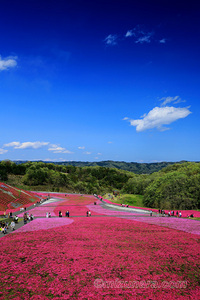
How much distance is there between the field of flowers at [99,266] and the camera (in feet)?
34.7

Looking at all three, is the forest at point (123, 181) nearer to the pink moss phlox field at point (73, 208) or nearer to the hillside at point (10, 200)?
the pink moss phlox field at point (73, 208)

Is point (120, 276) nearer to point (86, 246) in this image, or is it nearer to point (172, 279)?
point (172, 279)

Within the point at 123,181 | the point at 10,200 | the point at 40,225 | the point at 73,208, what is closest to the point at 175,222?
the point at 40,225

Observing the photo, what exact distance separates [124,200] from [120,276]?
184ft

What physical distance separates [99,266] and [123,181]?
144016 mm

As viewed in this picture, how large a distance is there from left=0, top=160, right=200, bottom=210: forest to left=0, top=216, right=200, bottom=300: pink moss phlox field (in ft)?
110

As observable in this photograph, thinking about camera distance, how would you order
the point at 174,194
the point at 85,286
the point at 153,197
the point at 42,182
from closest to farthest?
the point at 85,286 < the point at 174,194 < the point at 153,197 < the point at 42,182

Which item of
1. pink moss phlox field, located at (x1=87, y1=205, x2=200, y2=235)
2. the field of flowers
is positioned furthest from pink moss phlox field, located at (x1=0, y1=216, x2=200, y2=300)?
pink moss phlox field, located at (x1=87, y1=205, x2=200, y2=235)

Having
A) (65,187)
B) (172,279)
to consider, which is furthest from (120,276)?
(65,187)

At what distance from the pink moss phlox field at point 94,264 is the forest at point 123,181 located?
33436 mm

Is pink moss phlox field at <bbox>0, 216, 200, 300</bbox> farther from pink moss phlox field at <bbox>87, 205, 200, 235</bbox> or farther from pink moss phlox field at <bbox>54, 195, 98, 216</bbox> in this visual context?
pink moss phlox field at <bbox>54, 195, 98, 216</bbox>

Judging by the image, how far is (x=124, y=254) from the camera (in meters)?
16.0

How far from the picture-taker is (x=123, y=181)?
509 ft

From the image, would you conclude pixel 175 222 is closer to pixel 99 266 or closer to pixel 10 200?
pixel 99 266
